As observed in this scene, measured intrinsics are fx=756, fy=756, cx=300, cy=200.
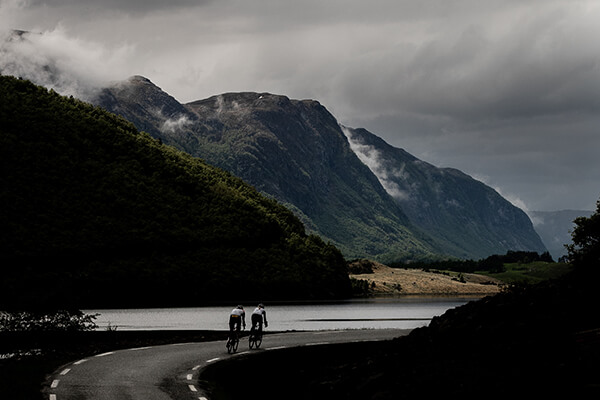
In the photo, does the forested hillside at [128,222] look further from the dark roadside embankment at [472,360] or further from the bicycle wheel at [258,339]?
the dark roadside embankment at [472,360]

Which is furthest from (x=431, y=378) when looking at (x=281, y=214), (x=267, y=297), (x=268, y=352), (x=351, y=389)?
(x=281, y=214)

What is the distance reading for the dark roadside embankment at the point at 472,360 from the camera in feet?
77.8

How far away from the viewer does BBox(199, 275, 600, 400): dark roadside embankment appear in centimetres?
2370

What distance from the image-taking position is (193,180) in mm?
177000

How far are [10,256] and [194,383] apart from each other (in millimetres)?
105028

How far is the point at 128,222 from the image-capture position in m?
150

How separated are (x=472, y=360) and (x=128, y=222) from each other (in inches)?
5048

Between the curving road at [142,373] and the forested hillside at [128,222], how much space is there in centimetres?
8384

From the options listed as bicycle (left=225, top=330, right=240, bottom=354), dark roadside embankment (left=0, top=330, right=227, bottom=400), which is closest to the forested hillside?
dark roadside embankment (left=0, top=330, right=227, bottom=400)

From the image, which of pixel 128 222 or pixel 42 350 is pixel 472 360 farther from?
pixel 128 222

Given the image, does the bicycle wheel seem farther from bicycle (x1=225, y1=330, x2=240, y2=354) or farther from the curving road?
bicycle (x1=225, y1=330, x2=240, y2=354)

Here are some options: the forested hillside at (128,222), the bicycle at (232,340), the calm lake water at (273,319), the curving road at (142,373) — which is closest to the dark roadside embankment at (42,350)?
the curving road at (142,373)

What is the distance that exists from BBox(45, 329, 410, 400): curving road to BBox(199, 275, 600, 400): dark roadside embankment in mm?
1312

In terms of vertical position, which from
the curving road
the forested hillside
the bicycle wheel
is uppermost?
the forested hillside
